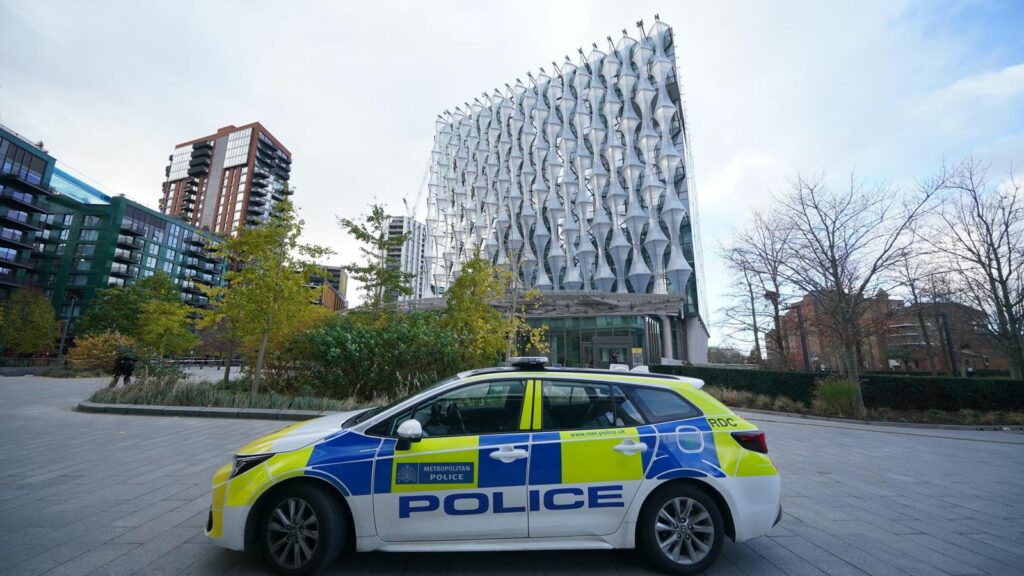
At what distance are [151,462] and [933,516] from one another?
9.85 m

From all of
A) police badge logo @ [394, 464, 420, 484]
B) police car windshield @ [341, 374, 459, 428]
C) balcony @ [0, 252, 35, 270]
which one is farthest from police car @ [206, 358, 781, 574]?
balcony @ [0, 252, 35, 270]

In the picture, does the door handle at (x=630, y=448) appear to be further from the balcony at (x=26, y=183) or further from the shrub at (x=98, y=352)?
the balcony at (x=26, y=183)

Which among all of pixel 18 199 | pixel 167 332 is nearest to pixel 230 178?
pixel 18 199

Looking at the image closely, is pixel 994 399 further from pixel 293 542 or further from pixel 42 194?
pixel 42 194

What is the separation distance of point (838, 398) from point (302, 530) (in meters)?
15.7

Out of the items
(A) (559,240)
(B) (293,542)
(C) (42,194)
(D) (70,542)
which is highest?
(C) (42,194)

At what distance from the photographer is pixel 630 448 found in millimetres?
3055

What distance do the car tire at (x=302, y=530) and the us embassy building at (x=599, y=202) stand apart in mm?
23354

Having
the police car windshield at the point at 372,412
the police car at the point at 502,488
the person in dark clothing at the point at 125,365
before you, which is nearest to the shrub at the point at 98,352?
the person in dark clothing at the point at 125,365

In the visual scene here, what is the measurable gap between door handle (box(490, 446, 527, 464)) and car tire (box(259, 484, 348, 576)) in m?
1.21

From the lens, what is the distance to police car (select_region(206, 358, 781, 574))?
2.92 meters

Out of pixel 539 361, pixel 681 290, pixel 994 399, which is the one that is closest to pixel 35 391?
pixel 539 361

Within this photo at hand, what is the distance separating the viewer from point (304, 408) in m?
10.3

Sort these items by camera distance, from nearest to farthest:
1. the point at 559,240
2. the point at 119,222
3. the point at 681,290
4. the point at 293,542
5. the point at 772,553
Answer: the point at 293,542, the point at 772,553, the point at 681,290, the point at 559,240, the point at 119,222
